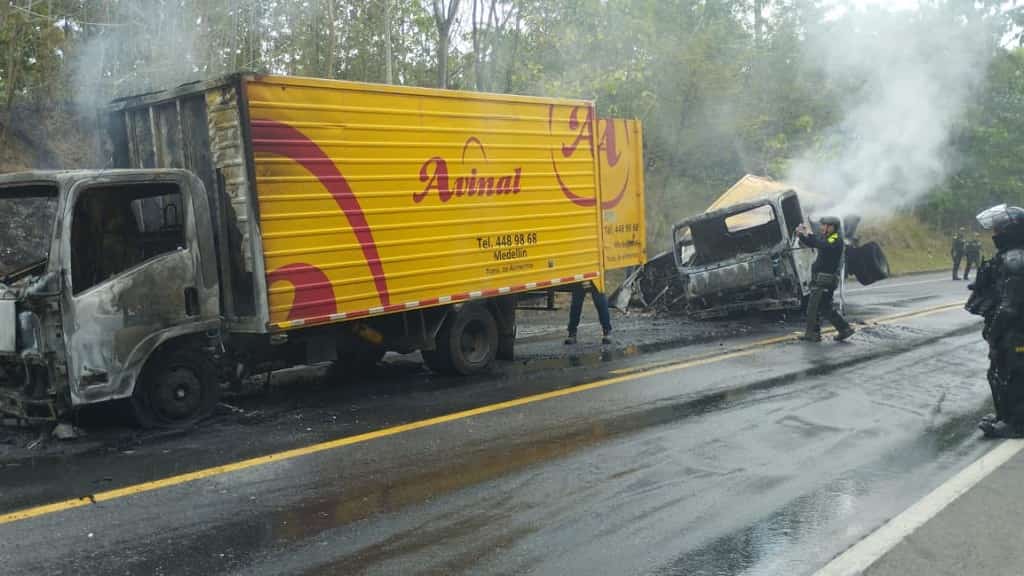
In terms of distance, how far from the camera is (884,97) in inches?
869

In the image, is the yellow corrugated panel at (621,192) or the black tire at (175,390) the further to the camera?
the yellow corrugated panel at (621,192)

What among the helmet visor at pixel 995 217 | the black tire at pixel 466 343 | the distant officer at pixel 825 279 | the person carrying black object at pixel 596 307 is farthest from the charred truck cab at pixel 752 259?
the helmet visor at pixel 995 217

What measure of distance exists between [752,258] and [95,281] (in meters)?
9.82

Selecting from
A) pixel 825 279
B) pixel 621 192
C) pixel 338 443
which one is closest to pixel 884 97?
pixel 825 279

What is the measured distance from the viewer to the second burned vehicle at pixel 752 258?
43.7 ft

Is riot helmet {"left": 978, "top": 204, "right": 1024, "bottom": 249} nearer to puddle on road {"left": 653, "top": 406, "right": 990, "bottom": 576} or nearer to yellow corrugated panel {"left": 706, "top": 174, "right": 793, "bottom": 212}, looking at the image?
puddle on road {"left": 653, "top": 406, "right": 990, "bottom": 576}

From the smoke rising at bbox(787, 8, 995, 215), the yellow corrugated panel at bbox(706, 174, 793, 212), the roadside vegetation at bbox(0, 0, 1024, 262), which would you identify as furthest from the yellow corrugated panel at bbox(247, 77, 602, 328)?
the smoke rising at bbox(787, 8, 995, 215)

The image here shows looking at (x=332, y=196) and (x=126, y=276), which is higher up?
(x=332, y=196)

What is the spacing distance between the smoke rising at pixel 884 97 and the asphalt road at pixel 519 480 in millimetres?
13840

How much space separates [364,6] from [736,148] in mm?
10790

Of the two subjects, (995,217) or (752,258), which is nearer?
(995,217)

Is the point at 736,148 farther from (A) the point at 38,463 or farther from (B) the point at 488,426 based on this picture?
(A) the point at 38,463

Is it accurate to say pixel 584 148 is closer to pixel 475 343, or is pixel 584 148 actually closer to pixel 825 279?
pixel 475 343

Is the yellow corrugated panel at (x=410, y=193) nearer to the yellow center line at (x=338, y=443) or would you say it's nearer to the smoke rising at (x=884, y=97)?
the yellow center line at (x=338, y=443)
